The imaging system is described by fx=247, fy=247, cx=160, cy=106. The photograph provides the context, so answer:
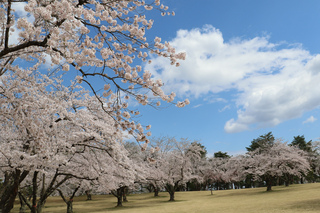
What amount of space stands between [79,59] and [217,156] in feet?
211

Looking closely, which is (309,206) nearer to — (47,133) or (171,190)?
(47,133)

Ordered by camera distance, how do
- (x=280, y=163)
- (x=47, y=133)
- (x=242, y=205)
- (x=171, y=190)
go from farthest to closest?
(x=280, y=163) → (x=171, y=190) → (x=242, y=205) → (x=47, y=133)

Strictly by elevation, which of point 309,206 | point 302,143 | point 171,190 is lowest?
point 309,206

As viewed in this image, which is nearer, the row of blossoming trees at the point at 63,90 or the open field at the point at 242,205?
the row of blossoming trees at the point at 63,90

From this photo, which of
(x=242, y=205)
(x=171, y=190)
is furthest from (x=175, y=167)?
(x=242, y=205)

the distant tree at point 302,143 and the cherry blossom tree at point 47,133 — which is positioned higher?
the distant tree at point 302,143

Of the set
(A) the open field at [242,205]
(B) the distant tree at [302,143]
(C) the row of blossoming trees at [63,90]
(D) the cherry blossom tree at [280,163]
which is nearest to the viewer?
(C) the row of blossoming trees at [63,90]

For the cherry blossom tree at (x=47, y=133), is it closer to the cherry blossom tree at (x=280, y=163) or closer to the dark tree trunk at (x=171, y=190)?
the dark tree trunk at (x=171, y=190)

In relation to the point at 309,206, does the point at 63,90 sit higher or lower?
higher

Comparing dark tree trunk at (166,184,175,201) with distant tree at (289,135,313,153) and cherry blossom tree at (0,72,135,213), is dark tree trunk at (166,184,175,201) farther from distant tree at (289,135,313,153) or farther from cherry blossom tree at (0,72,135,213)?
distant tree at (289,135,313,153)

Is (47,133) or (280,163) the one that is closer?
(47,133)

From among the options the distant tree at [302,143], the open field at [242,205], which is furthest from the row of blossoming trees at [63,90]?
the distant tree at [302,143]

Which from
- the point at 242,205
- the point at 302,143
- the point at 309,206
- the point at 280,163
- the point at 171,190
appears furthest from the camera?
the point at 302,143

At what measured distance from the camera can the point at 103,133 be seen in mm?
11820
